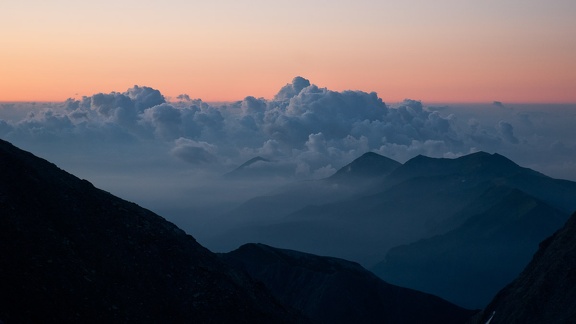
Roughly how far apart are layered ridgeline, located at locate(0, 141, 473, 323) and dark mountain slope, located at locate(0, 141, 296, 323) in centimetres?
14

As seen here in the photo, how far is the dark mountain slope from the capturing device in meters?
64.4

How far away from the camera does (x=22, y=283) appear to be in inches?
2427

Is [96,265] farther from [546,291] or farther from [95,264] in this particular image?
[546,291]

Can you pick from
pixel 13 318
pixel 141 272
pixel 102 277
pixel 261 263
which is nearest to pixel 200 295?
pixel 141 272

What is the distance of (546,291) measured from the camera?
108 m

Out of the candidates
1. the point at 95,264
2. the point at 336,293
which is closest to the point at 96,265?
the point at 95,264

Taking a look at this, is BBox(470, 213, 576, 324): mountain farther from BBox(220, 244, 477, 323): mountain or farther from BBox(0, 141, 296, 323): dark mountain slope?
BBox(220, 244, 477, 323): mountain

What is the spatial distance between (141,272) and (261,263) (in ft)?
336

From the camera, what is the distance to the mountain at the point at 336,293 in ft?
529

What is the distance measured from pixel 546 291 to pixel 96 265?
71723 mm

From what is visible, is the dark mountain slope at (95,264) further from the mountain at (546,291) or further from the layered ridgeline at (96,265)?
the mountain at (546,291)

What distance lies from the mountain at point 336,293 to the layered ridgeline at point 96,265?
56.1 meters

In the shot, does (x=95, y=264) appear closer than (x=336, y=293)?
Yes

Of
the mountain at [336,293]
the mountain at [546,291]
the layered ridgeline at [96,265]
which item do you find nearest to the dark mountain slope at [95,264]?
the layered ridgeline at [96,265]
